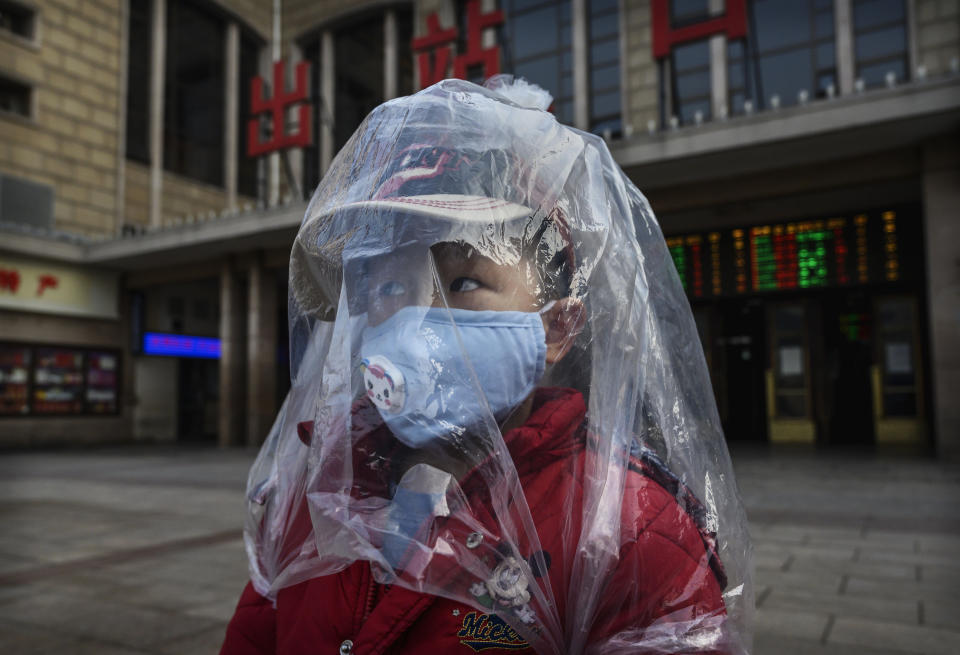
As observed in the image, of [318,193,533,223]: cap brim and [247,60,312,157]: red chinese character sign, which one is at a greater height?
[247,60,312,157]: red chinese character sign

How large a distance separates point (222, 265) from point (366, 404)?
54.5 ft

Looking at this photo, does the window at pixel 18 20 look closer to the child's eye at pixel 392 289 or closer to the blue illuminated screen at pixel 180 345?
the blue illuminated screen at pixel 180 345

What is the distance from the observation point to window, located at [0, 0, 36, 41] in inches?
652

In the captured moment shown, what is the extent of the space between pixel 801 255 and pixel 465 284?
39.0ft

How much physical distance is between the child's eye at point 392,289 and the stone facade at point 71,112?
18.8m

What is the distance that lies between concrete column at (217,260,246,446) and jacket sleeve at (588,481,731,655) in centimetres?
1603

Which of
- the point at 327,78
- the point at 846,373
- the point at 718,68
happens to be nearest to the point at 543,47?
the point at 718,68

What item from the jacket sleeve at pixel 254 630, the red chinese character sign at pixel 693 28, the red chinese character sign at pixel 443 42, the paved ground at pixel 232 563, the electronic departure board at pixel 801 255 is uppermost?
the red chinese character sign at pixel 443 42

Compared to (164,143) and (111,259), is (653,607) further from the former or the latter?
(164,143)

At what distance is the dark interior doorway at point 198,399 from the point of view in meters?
19.7

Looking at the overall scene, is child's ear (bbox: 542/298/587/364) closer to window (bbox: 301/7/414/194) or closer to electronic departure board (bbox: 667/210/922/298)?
electronic departure board (bbox: 667/210/922/298)

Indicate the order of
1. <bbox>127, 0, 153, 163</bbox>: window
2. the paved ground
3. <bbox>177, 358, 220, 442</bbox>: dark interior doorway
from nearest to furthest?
1. the paved ground
2. <bbox>127, 0, 153, 163</bbox>: window
3. <bbox>177, 358, 220, 442</bbox>: dark interior doorway

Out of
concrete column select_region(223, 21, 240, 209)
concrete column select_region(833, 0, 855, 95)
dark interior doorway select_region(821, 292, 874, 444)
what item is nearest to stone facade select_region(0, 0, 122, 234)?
concrete column select_region(223, 21, 240, 209)

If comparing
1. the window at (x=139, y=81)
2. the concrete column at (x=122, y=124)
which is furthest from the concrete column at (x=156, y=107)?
the concrete column at (x=122, y=124)
